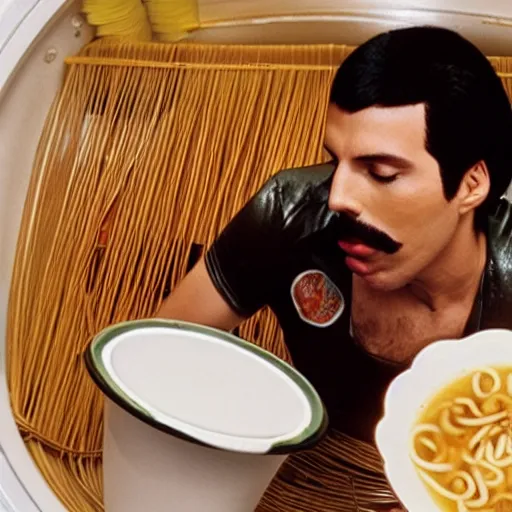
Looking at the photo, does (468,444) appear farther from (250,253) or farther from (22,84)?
(22,84)

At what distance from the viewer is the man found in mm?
731

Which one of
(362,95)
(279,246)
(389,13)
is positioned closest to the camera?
(362,95)

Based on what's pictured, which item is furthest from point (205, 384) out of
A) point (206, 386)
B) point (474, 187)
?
point (474, 187)

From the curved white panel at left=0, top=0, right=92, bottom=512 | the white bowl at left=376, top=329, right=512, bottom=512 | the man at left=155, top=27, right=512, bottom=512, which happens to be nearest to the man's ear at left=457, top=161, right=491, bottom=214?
the man at left=155, top=27, right=512, bottom=512

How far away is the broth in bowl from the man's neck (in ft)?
0.22

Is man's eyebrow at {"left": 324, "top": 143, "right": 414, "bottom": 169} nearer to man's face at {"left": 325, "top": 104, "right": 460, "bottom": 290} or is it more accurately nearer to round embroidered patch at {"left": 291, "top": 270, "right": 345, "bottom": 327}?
man's face at {"left": 325, "top": 104, "right": 460, "bottom": 290}

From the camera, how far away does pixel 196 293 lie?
86 cm

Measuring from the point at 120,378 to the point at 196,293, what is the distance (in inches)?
5.5

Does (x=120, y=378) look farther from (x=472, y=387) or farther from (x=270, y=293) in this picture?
(x=472, y=387)

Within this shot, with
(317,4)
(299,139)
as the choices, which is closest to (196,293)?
(299,139)

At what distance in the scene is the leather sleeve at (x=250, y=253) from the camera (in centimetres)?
85

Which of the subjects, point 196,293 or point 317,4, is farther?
point 317,4

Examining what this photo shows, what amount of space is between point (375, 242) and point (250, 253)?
0.42 feet

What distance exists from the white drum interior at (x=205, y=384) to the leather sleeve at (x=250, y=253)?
74mm
